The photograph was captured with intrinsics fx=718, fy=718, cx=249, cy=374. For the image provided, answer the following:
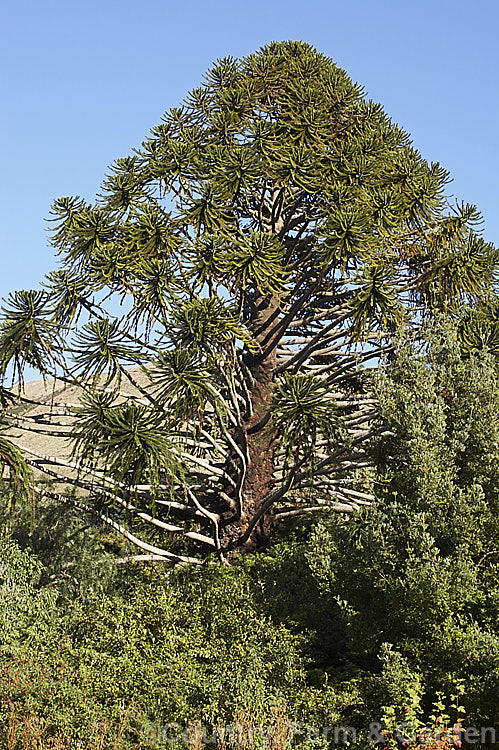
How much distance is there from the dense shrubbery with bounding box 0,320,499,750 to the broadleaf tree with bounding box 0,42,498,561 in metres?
1.07

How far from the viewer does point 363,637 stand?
26.8ft

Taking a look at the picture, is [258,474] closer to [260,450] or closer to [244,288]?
[260,450]

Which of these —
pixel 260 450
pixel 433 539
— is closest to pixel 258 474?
pixel 260 450

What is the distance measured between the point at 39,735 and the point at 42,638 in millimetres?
3072

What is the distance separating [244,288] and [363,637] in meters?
5.85

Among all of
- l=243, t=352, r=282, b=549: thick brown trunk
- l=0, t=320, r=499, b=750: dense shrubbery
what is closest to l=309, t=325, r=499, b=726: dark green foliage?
l=0, t=320, r=499, b=750: dense shrubbery

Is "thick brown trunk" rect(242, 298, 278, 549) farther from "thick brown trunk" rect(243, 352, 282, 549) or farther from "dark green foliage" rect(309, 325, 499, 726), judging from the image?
"dark green foliage" rect(309, 325, 499, 726)

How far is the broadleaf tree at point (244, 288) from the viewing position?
33.7 ft

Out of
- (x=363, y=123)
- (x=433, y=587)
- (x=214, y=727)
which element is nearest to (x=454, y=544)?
(x=433, y=587)

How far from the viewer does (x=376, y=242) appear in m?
11.7

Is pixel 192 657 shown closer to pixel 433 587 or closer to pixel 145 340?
pixel 433 587

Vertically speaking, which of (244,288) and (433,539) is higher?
(244,288)

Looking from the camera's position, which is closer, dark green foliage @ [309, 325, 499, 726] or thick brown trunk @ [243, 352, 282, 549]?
dark green foliage @ [309, 325, 499, 726]

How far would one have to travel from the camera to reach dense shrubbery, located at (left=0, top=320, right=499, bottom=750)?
23.8 ft
